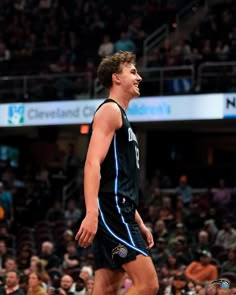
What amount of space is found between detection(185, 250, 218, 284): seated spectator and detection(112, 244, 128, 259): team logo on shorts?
8.37 metres

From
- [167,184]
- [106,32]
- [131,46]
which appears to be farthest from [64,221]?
[106,32]

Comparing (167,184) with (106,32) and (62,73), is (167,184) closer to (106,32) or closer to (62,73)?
(62,73)

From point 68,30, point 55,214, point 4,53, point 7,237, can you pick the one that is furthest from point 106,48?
point 7,237

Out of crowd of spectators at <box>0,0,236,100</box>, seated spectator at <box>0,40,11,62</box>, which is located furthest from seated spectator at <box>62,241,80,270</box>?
seated spectator at <box>0,40,11,62</box>

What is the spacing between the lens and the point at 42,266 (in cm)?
1415

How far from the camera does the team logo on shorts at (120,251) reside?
6.09m

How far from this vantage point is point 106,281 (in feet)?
20.4

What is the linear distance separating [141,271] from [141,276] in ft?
0.10

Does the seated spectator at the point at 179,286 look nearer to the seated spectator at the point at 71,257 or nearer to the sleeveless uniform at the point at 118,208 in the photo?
the seated spectator at the point at 71,257

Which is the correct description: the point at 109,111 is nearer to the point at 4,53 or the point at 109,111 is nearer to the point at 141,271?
the point at 141,271

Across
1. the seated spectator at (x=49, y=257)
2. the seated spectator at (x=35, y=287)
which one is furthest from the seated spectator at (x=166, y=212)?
the seated spectator at (x=35, y=287)

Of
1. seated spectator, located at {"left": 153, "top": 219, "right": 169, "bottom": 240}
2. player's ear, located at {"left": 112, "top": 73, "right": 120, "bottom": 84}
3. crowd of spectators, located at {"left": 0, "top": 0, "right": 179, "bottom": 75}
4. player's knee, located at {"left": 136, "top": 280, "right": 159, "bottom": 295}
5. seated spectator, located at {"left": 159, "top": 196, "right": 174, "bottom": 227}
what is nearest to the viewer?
player's knee, located at {"left": 136, "top": 280, "right": 159, "bottom": 295}

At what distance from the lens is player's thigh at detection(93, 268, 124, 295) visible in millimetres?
6188

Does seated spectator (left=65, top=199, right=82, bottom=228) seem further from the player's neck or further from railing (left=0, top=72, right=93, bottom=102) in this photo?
the player's neck
